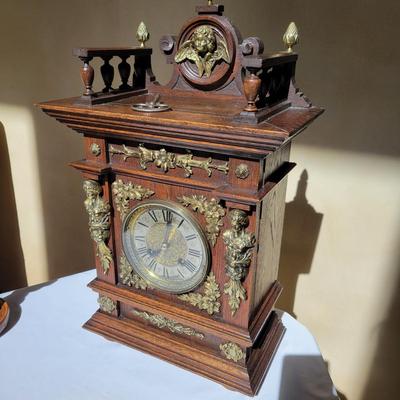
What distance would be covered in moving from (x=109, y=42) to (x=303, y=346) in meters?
1.21

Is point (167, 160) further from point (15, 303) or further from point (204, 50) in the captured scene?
point (15, 303)

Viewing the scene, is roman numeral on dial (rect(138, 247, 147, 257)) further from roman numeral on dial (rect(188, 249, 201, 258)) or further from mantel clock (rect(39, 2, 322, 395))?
roman numeral on dial (rect(188, 249, 201, 258))

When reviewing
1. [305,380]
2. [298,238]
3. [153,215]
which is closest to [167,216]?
[153,215]

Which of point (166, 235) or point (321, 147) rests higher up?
point (321, 147)

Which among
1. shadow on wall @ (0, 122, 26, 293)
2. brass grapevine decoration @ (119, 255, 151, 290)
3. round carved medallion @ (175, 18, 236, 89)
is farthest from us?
shadow on wall @ (0, 122, 26, 293)

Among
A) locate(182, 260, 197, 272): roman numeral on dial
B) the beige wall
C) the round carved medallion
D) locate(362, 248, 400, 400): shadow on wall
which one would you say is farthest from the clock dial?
locate(362, 248, 400, 400): shadow on wall

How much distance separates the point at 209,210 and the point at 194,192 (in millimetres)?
52

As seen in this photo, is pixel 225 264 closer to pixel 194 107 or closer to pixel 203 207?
pixel 203 207

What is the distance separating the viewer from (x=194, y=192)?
35.2 inches

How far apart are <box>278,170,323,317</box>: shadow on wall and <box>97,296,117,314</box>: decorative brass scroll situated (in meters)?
0.65

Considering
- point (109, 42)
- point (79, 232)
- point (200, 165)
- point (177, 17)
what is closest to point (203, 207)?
point (200, 165)

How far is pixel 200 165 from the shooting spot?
851 millimetres

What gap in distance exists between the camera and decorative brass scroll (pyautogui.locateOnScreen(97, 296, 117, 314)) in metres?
1.13

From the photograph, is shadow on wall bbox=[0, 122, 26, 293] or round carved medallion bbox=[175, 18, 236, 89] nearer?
round carved medallion bbox=[175, 18, 236, 89]
